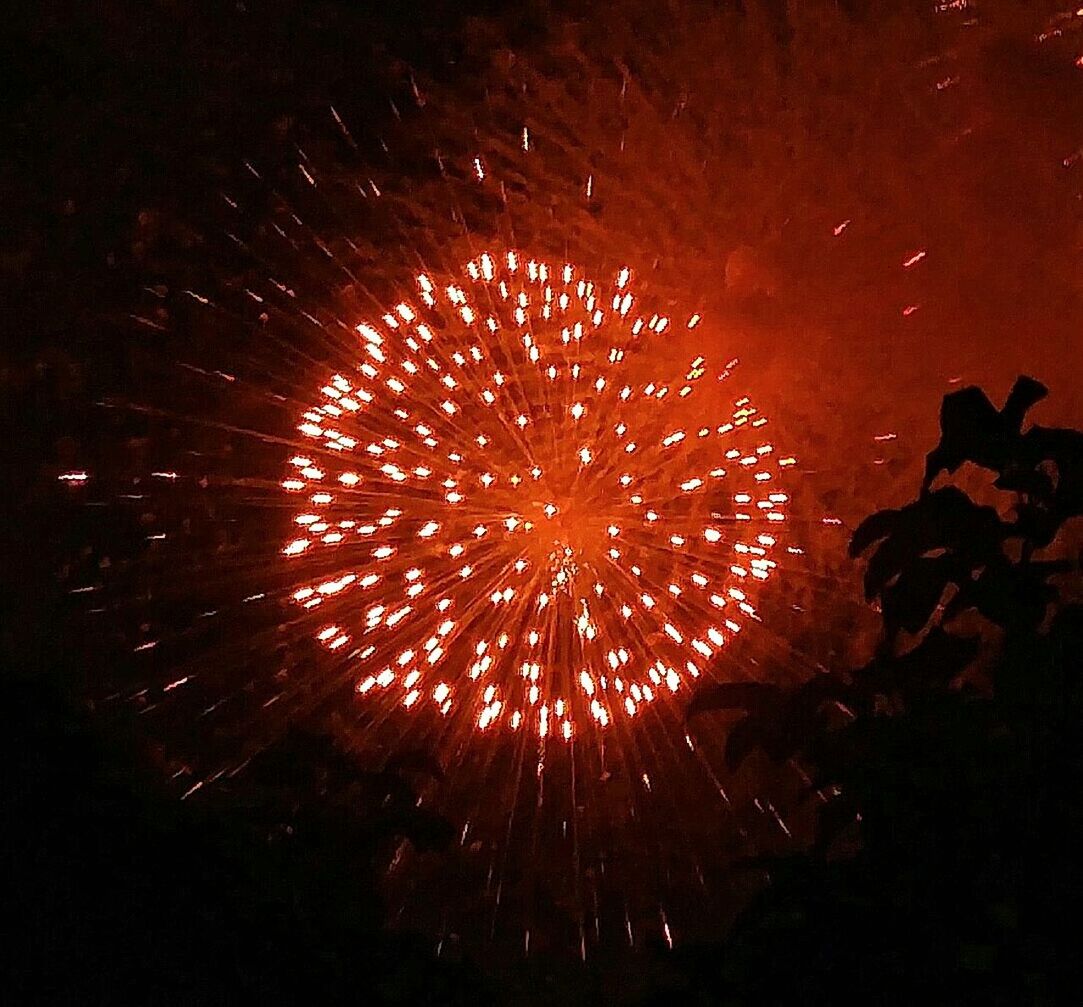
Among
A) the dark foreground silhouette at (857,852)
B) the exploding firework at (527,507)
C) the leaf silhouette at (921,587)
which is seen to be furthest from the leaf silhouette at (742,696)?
the exploding firework at (527,507)

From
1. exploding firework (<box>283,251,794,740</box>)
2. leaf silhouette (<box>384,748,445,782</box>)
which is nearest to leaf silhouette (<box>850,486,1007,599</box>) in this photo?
leaf silhouette (<box>384,748,445,782</box>)

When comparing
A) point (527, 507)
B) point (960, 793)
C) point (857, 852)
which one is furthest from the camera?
point (527, 507)

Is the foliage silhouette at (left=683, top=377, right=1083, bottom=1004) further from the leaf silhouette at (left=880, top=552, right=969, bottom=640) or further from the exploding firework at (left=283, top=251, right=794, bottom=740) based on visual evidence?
the exploding firework at (left=283, top=251, right=794, bottom=740)

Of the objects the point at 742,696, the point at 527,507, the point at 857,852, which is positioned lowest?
the point at 857,852

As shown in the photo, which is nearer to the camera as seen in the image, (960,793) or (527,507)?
(960,793)

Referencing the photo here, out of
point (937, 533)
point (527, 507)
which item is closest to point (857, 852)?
point (937, 533)

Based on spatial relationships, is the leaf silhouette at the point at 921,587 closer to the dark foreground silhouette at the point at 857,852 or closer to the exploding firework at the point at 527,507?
the dark foreground silhouette at the point at 857,852

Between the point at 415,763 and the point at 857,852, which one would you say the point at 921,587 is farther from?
the point at 415,763

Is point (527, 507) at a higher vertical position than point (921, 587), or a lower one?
higher
